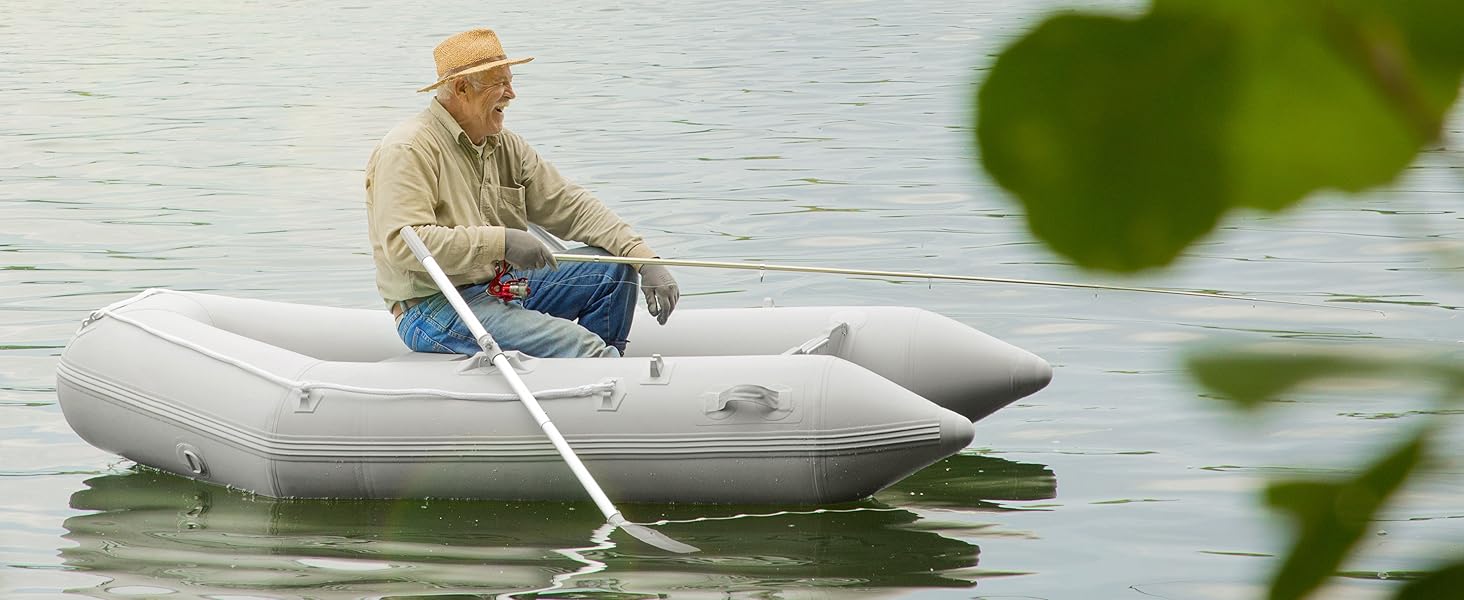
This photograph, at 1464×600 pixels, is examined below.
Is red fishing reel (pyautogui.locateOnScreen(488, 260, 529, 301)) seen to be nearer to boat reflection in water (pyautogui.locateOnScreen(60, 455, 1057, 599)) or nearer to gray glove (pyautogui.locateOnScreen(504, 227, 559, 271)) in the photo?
gray glove (pyautogui.locateOnScreen(504, 227, 559, 271))

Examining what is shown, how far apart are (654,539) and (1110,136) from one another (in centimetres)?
457

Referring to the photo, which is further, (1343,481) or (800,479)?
(800,479)

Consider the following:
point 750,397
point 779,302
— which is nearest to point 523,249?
point 750,397

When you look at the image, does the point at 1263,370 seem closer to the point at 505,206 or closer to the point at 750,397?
the point at 750,397

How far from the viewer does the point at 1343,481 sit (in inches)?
10.8

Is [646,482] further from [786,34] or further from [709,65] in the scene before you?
[786,34]

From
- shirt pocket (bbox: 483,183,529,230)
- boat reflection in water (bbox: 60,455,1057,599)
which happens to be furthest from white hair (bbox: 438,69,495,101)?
boat reflection in water (bbox: 60,455,1057,599)

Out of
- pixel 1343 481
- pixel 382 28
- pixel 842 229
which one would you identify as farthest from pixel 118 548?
pixel 382 28

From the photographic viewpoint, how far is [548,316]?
533cm


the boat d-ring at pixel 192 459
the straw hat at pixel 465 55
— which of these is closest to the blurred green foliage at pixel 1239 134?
the straw hat at pixel 465 55

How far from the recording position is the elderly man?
5.10 m

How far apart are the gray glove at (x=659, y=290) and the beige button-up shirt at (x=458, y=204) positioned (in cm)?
7

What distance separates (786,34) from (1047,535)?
21.3m

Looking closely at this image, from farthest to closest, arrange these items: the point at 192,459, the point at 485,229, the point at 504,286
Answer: the point at 192,459 → the point at 504,286 → the point at 485,229
